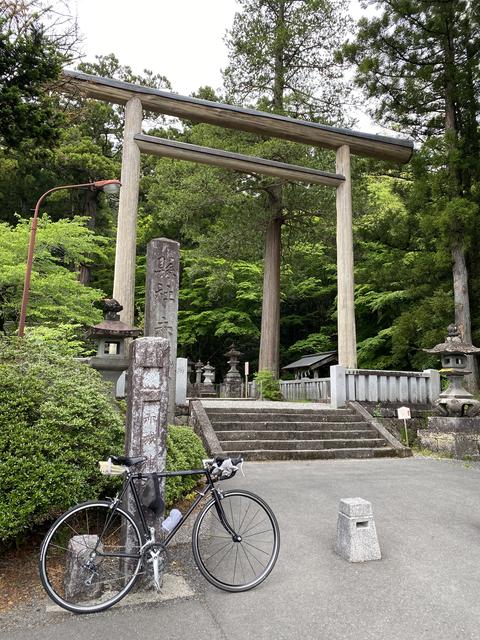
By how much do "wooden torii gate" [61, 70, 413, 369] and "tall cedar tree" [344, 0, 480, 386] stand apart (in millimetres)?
1970

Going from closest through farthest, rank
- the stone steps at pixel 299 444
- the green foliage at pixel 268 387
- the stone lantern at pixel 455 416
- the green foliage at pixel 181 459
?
the green foliage at pixel 181 459 → the stone steps at pixel 299 444 → the stone lantern at pixel 455 416 → the green foliage at pixel 268 387

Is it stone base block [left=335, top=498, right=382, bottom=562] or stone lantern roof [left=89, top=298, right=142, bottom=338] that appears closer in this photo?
stone base block [left=335, top=498, right=382, bottom=562]

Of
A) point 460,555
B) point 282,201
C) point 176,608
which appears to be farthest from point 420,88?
point 176,608

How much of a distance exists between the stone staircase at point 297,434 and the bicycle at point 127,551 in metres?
3.89

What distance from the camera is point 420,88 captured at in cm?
1312

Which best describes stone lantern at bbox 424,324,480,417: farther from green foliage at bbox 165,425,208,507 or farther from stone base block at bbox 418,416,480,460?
green foliage at bbox 165,425,208,507

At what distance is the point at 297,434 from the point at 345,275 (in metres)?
4.79

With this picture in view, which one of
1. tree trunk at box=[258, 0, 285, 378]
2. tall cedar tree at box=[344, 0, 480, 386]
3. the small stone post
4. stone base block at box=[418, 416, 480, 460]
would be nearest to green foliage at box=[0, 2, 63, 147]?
the small stone post

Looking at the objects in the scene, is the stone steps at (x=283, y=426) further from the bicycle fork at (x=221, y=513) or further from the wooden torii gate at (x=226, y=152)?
the bicycle fork at (x=221, y=513)

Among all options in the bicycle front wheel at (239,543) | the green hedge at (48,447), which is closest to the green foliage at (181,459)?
the green hedge at (48,447)

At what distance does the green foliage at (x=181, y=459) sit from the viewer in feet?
13.9

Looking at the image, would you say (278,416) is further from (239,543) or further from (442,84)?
(442,84)

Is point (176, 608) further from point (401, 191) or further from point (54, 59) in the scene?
point (401, 191)

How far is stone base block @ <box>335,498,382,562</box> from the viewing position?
3330 millimetres
